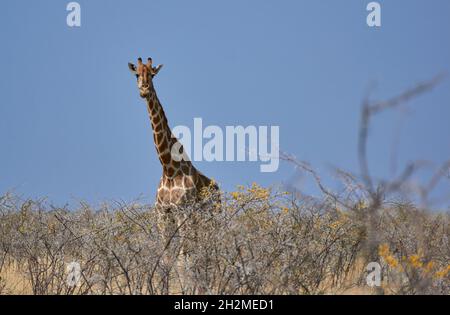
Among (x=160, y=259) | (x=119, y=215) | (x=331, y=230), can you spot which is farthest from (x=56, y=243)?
(x=331, y=230)

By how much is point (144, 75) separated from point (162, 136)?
47.9 inches

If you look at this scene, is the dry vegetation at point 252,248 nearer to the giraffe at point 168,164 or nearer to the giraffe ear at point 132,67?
the giraffe at point 168,164

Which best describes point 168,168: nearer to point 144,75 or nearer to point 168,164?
point 168,164

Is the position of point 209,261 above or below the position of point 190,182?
below

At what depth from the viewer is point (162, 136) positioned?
41.8 ft

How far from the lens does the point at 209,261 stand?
7496mm

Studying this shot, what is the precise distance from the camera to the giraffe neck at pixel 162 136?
1244 centimetres

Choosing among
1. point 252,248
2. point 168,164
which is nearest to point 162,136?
point 168,164

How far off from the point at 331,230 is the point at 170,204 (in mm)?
2491
